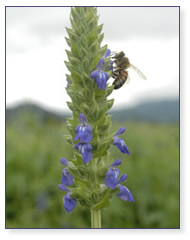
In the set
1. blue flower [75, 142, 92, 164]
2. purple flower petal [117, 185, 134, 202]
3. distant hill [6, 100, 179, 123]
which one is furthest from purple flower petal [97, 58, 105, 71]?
distant hill [6, 100, 179, 123]

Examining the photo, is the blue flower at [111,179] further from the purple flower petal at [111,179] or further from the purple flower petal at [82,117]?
the purple flower petal at [82,117]

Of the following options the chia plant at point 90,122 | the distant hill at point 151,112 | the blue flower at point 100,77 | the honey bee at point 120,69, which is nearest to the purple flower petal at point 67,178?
the chia plant at point 90,122

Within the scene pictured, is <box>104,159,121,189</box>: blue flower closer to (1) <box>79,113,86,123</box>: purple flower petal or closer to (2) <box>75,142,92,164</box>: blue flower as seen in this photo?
(2) <box>75,142,92,164</box>: blue flower

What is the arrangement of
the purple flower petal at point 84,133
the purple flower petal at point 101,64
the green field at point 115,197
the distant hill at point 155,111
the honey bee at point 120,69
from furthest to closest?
the green field at point 115,197, the distant hill at point 155,111, the honey bee at point 120,69, the purple flower petal at point 101,64, the purple flower petal at point 84,133

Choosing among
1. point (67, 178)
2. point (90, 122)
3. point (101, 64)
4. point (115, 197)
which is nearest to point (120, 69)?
point (101, 64)
